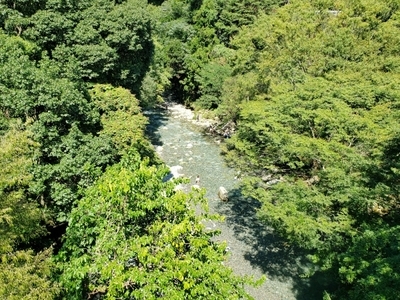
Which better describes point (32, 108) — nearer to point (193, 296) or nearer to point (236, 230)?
point (193, 296)

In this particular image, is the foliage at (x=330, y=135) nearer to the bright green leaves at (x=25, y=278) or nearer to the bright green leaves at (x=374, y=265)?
the bright green leaves at (x=374, y=265)

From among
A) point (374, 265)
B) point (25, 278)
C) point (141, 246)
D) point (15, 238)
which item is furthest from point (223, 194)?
point (25, 278)

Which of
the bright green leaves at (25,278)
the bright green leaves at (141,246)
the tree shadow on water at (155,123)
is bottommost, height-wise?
the tree shadow on water at (155,123)

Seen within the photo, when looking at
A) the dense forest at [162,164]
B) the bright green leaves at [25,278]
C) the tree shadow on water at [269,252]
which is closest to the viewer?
the bright green leaves at [25,278]

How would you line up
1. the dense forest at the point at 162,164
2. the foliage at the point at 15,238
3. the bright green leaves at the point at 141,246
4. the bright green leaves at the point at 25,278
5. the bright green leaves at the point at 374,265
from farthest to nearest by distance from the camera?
the bright green leaves at the point at 374,265
the dense forest at the point at 162,164
the bright green leaves at the point at 141,246
the foliage at the point at 15,238
the bright green leaves at the point at 25,278

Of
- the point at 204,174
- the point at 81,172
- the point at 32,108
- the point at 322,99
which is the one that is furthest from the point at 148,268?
the point at 204,174

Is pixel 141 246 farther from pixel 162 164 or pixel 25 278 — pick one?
pixel 162 164

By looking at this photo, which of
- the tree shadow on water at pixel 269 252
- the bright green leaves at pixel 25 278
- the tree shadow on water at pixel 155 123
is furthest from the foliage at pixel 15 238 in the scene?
the tree shadow on water at pixel 155 123

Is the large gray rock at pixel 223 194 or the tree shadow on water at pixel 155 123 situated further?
the tree shadow on water at pixel 155 123
